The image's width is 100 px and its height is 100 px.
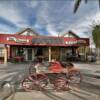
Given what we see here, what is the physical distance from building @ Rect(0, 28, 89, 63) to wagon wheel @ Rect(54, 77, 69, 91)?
845 inches

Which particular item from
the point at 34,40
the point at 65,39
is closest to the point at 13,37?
the point at 34,40

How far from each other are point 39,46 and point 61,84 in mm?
26423

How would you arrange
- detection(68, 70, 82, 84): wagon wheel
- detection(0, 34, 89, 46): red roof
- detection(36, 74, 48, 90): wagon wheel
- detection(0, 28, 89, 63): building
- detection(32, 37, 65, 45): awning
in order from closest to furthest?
detection(36, 74, 48, 90): wagon wheel < detection(68, 70, 82, 84): wagon wheel < detection(0, 34, 89, 46): red roof < detection(0, 28, 89, 63): building < detection(32, 37, 65, 45): awning

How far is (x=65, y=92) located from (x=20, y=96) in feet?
6.34

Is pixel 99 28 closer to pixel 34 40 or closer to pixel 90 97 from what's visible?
pixel 34 40

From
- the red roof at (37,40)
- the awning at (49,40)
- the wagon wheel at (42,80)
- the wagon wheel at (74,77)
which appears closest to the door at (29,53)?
the red roof at (37,40)

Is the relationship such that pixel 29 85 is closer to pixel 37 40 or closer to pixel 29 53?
pixel 37 40

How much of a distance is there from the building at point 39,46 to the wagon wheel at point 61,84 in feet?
70.4

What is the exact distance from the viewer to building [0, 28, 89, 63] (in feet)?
108

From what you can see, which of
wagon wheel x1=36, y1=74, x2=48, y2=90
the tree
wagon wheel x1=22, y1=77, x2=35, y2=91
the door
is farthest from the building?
wagon wheel x1=22, y1=77, x2=35, y2=91

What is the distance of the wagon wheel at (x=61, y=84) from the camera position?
10.7 meters

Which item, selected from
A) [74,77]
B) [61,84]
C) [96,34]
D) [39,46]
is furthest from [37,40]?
[61,84]

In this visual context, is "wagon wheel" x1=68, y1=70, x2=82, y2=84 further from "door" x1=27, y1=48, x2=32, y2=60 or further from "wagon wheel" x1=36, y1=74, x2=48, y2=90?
"door" x1=27, y1=48, x2=32, y2=60

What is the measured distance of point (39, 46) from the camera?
121 ft
